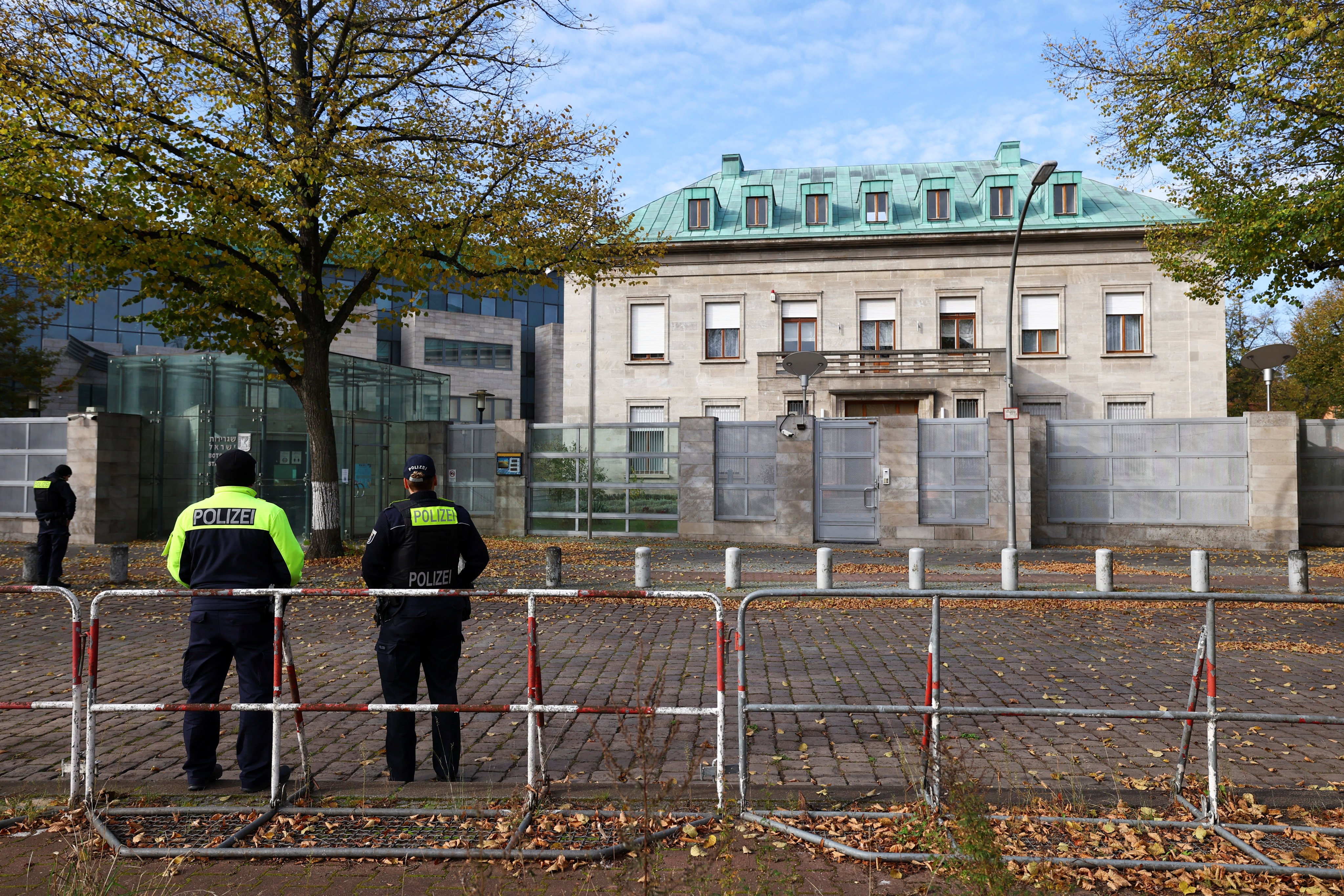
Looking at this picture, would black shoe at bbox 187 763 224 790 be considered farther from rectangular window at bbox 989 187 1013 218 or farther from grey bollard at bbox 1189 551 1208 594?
rectangular window at bbox 989 187 1013 218

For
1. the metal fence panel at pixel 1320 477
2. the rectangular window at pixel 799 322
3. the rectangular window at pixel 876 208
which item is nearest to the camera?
the metal fence panel at pixel 1320 477

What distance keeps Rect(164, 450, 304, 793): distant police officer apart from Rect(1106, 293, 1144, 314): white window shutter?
32.7 metres

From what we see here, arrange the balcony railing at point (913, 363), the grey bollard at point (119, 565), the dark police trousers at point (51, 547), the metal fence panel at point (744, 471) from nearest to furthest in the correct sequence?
the dark police trousers at point (51, 547), the grey bollard at point (119, 565), the metal fence panel at point (744, 471), the balcony railing at point (913, 363)

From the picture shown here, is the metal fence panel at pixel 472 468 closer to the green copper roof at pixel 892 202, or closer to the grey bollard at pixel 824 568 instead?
the green copper roof at pixel 892 202

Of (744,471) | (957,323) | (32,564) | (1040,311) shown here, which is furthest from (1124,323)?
(32,564)

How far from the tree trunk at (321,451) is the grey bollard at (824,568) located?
9.38 meters

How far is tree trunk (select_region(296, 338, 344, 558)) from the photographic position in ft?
55.5

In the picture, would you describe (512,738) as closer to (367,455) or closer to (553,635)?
(553,635)

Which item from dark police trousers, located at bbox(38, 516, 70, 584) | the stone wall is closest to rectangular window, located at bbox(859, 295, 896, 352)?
the stone wall

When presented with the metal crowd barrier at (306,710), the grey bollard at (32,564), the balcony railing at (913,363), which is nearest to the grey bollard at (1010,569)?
the metal crowd barrier at (306,710)

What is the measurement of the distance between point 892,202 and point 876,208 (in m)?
0.96

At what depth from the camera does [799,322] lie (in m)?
34.1

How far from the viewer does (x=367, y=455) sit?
24.3 meters

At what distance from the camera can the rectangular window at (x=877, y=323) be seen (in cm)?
3366
